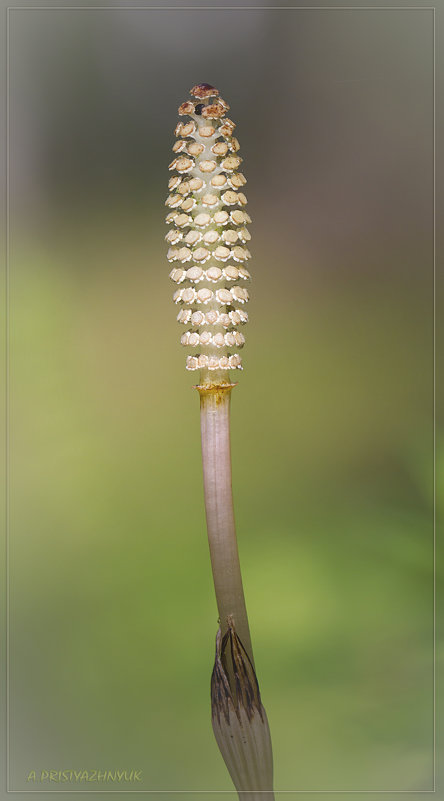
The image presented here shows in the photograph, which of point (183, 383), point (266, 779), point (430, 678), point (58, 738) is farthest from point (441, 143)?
point (58, 738)

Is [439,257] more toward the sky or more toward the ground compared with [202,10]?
more toward the ground

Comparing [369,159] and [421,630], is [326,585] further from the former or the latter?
[369,159]

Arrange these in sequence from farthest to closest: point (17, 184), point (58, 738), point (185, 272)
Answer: point (17, 184) < point (58, 738) < point (185, 272)

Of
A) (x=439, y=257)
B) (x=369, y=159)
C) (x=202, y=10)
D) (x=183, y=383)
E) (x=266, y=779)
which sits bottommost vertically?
(x=266, y=779)

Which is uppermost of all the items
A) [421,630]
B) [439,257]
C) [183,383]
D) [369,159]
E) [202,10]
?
[202,10]

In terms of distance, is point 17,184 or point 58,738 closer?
point 58,738

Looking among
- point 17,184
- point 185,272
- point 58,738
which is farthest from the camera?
point 17,184

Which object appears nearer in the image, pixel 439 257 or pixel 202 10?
pixel 202 10

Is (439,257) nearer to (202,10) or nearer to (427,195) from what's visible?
(427,195)

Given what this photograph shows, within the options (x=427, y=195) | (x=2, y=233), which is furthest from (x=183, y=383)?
(x=427, y=195)
